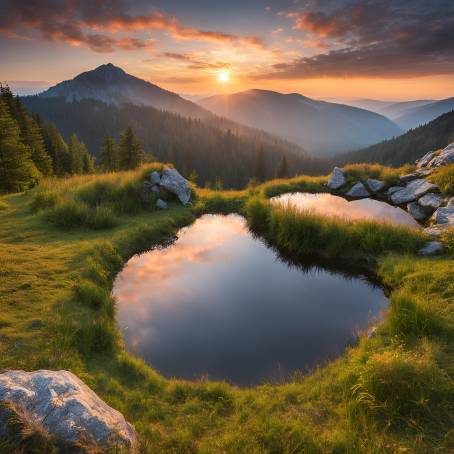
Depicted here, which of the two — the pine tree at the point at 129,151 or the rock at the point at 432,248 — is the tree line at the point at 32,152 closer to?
the pine tree at the point at 129,151

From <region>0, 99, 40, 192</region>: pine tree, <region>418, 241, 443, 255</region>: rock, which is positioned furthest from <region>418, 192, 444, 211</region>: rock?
<region>0, 99, 40, 192</region>: pine tree

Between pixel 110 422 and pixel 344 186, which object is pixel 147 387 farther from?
pixel 344 186

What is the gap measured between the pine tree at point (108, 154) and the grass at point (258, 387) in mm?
50520

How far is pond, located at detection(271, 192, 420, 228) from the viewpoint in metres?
13.5

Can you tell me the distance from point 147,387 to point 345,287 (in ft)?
20.9

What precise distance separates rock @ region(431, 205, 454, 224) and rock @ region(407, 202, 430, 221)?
3.30ft

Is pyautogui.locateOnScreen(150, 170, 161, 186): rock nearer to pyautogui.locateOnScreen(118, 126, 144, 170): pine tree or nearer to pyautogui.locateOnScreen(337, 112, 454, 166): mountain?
pyautogui.locateOnScreen(118, 126, 144, 170): pine tree

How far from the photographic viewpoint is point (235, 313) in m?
7.69

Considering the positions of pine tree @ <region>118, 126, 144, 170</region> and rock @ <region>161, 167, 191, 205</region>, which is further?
pine tree @ <region>118, 126, 144, 170</region>

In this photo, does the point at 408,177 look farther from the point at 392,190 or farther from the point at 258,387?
the point at 258,387

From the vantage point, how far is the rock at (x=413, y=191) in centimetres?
1523

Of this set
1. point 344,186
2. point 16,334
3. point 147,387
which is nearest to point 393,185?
point 344,186

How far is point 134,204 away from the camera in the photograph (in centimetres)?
1530

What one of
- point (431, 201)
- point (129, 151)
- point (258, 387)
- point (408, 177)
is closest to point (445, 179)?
point (431, 201)
